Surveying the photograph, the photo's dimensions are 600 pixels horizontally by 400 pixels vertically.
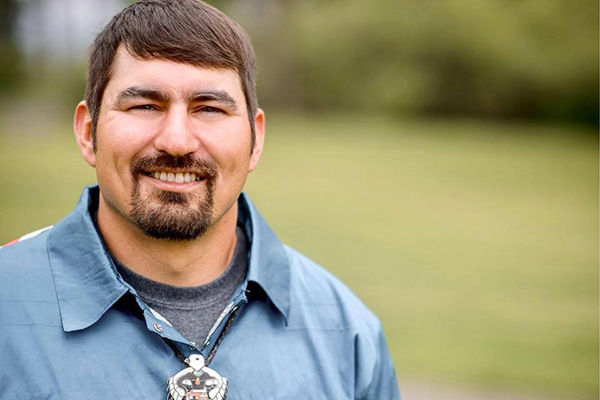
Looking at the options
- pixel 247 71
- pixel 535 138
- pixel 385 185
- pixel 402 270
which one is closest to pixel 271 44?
pixel 535 138

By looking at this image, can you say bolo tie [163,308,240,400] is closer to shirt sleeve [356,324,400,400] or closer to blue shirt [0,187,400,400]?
blue shirt [0,187,400,400]

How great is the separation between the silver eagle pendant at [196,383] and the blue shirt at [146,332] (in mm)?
29

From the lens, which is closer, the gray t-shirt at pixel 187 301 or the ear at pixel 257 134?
the gray t-shirt at pixel 187 301

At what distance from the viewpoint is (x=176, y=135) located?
2.19m

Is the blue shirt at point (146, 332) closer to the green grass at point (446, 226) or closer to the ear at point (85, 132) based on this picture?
the ear at point (85, 132)

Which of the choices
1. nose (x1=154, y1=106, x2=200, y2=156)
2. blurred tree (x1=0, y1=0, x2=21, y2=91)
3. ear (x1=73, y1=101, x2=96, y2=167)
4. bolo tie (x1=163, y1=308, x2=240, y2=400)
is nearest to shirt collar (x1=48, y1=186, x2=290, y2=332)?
ear (x1=73, y1=101, x2=96, y2=167)

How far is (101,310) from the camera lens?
214 centimetres

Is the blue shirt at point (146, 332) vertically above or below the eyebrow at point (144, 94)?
below

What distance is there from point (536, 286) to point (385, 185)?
7.16 meters

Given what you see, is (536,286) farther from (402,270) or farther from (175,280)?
(175,280)

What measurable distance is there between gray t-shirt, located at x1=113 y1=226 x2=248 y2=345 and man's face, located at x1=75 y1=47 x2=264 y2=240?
164 millimetres

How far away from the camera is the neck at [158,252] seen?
233 centimetres

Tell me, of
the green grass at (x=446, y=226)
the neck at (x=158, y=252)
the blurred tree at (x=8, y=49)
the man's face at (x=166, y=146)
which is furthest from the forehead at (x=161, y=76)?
the blurred tree at (x=8, y=49)

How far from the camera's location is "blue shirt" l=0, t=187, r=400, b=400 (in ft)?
6.77
